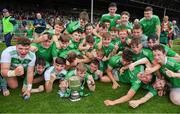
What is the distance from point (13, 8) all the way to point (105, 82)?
66.5 ft

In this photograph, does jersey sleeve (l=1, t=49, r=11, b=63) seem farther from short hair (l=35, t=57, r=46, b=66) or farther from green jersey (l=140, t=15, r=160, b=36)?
green jersey (l=140, t=15, r=160, b=36)

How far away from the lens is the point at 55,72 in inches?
244

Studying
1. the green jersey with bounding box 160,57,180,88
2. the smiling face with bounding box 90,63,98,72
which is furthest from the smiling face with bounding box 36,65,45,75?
the green jersey with bounding box 160,57,180,88

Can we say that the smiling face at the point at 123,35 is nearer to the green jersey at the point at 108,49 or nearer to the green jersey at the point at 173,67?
the green jersey at the point at 108,49

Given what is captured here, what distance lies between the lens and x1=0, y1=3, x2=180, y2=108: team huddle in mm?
5711

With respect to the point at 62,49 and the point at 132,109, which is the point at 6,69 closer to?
the point at 62,49

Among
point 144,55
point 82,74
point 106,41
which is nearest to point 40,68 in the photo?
point 82,74

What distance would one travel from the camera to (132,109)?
213 inches

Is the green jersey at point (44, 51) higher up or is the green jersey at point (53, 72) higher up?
the green jersey at point (44, 51)

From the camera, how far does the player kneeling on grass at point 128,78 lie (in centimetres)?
576

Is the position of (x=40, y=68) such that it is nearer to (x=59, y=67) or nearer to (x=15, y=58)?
(x=59, y=67)

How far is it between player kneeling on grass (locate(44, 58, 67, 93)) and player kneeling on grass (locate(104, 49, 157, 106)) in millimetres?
1201

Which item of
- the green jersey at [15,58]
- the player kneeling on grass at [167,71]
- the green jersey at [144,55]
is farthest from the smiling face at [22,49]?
the green jersey at [144,55]

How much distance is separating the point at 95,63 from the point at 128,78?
891 mm
